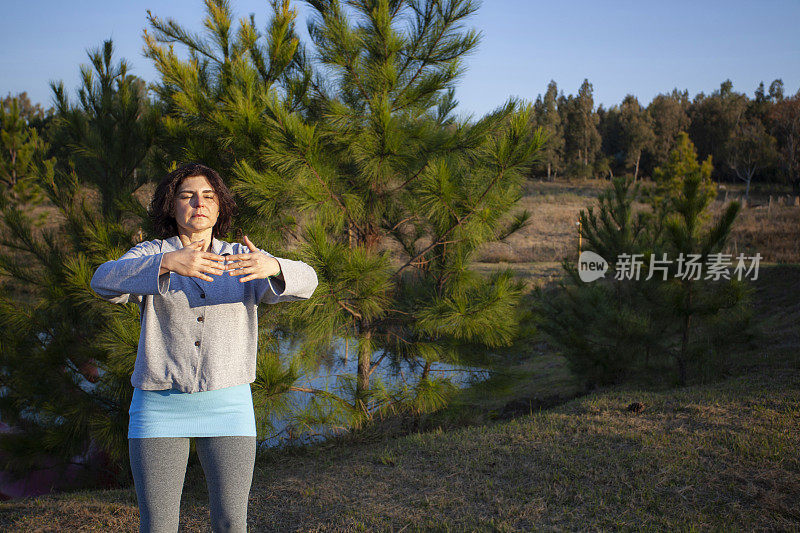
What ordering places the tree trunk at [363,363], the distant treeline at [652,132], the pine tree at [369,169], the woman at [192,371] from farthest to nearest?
the distant treeline at [652,132]
the tree trunk at [363,363]
the pine tree at [369,169]
the woman at [192,371]

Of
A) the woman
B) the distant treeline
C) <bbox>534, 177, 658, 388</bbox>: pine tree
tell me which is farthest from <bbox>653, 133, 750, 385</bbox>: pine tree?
the distant treeline

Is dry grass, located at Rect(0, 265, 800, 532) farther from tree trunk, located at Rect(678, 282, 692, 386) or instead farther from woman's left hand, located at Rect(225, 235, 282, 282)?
woman's left hand, located at Rect(225, 235, 282, 282)

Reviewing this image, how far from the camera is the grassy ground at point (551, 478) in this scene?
2.91 meters

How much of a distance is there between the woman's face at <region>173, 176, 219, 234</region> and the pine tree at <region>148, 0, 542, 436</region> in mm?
2162

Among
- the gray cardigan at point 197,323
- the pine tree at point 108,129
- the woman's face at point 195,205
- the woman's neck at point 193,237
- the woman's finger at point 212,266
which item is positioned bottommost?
the gray cardigan at point 197,323

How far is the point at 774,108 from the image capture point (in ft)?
104

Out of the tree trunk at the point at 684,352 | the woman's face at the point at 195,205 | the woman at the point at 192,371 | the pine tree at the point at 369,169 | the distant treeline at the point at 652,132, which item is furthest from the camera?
the distant treeline at the point at 652,132

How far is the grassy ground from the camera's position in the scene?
2.91 m

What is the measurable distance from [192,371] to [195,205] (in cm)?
53

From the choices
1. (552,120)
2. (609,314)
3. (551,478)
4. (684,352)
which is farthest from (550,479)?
(552,120)

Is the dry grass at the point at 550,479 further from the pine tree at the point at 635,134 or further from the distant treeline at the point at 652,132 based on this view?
the pine tree at the point at 635,134

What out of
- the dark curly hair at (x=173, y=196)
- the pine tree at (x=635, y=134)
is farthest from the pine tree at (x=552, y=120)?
the dark curly hair at (x=173, y=196)

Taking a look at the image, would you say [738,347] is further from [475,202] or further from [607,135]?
[607,135]

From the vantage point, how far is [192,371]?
5.56 ft
